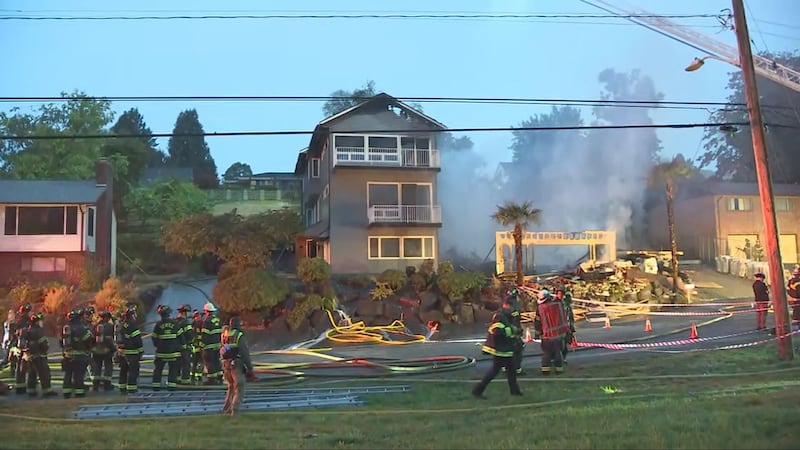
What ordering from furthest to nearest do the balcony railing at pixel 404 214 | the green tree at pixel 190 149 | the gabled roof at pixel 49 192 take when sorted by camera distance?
the green tree at pixel 190 149 → the balcony railing at pixel 404 214 → the gabled roof at pixel 49 192

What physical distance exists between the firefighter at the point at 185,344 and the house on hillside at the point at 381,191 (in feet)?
63.0

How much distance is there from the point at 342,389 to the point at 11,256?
2723cm

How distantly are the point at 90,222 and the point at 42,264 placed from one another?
299cm

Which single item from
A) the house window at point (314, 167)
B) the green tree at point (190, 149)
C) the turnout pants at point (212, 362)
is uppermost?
the green tree at point (190, 149)

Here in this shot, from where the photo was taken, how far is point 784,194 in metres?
43.3

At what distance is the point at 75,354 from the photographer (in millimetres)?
11938

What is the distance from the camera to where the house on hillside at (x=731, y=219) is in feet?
139

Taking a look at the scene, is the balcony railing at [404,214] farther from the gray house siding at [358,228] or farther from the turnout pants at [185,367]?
the turnout pants at [185,367]

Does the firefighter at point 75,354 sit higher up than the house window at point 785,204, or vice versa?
the house window at point 785,204

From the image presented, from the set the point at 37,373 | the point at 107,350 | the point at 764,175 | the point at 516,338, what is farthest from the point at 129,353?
the point at 764,175

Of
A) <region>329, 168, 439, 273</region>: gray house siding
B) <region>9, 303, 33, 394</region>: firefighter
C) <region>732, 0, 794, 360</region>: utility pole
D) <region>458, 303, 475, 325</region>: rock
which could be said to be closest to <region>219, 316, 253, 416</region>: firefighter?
<region>9, 303, 33, 394</region>: firefighter

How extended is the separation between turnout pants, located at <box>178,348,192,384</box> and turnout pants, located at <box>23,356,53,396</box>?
7.64 ft

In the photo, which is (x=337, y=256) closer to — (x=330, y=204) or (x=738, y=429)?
(x=330, y=204)

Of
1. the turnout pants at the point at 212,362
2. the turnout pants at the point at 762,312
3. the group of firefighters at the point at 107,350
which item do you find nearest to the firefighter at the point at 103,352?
the group of firefighters at the point at 107,350
